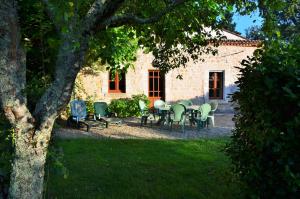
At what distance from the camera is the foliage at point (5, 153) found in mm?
4281

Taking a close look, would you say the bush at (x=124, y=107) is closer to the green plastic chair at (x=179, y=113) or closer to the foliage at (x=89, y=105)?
the foliage at (x=89, y=105)

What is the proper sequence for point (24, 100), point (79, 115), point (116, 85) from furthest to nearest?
1. point (116, 85)
2. point (79, 115)
3. point (24, 100)

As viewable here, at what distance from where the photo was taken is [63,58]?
3531mm

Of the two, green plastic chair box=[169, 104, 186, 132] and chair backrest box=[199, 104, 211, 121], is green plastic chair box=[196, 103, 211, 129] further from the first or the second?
green plastic chair box=[169, 104, 186, 132]

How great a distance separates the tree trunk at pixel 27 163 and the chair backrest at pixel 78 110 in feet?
36.9

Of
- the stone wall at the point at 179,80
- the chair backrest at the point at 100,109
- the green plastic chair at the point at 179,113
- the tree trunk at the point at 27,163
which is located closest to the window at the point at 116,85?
the stone wall at the point at 179,80

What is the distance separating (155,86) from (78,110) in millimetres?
6983

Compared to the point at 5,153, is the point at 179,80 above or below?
above

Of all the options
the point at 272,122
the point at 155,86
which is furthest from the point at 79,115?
the point at 272,122

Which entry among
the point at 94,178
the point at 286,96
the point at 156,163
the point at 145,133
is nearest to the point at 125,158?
the point at 156,163

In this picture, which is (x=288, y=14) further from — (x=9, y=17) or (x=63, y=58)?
(x=9, y=17)

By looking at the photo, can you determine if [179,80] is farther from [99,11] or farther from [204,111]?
[99,11]

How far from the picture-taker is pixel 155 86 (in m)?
21.4

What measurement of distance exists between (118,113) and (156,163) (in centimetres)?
1095
